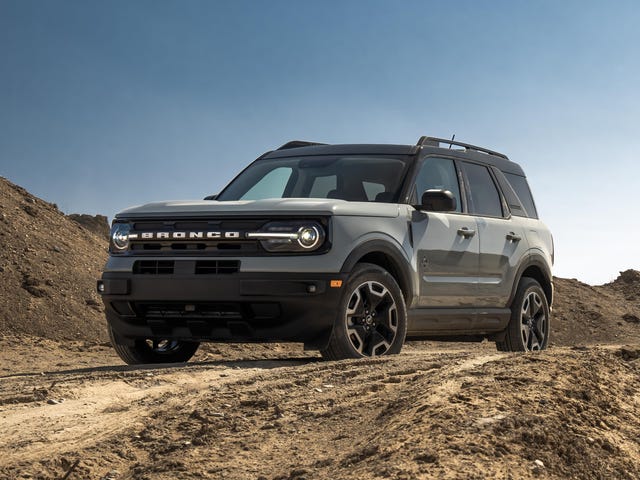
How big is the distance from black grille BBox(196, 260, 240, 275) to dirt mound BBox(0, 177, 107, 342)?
27.1 feet

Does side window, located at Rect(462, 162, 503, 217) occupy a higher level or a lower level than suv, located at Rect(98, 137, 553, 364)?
higher

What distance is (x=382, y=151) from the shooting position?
392 inches

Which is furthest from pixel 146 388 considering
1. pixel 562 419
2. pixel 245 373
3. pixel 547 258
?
pixel 547 258

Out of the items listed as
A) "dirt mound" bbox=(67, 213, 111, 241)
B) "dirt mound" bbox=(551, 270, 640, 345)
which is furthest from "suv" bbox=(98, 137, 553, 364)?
"dirt mound" bbox=(67, 213, 111, 241)

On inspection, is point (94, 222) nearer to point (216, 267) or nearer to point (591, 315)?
point (591, 315)

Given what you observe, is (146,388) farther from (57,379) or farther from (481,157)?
(481,157)

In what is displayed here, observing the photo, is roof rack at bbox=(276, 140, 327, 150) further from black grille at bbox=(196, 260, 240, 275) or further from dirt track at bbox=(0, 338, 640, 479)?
dirt track at bbox=(0, 338, 640, 479)

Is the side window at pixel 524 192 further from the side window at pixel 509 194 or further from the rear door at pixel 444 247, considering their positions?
the rear door at pixel 444 247

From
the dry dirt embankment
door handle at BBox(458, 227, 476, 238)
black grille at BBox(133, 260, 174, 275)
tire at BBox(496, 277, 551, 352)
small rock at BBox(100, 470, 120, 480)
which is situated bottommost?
small rock at BBox(100, 470, 120, 480)

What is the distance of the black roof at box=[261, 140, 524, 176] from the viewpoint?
32.7ft

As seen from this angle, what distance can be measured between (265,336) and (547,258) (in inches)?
179

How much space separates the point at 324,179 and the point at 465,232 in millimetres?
1430

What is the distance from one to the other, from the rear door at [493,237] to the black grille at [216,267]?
2845mm

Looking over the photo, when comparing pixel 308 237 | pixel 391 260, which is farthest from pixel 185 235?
pixel 391 260
